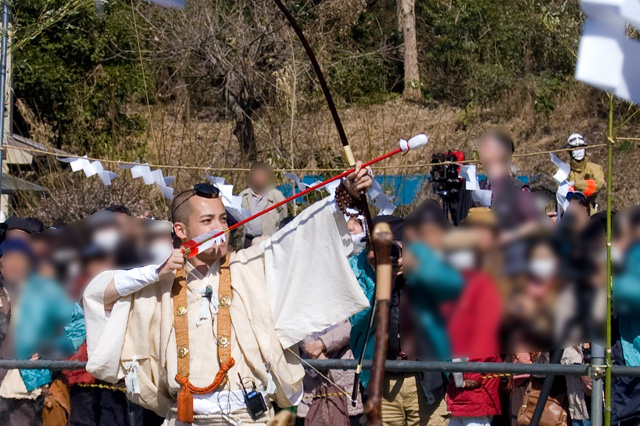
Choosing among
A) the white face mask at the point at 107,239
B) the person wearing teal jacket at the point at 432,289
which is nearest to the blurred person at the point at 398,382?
the person wearing teal jacket at the point at 432,289

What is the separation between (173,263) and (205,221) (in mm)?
318

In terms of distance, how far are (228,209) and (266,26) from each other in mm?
9223

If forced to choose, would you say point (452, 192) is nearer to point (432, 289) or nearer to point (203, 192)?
point (432, 289)

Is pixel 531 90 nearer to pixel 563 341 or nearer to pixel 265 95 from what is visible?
pixel 265 95

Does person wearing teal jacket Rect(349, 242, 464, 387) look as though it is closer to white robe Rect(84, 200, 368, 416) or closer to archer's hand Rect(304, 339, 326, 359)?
white robe Rect(84, 200, 368, 416)

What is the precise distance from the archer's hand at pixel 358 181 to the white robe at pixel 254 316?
0.23 metres

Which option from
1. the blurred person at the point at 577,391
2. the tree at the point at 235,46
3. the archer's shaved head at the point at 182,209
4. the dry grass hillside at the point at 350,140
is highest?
the tree at the point at 235,46

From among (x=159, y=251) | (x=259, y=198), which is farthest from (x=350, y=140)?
(x=159, y=251)

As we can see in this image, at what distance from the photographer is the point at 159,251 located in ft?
15.2

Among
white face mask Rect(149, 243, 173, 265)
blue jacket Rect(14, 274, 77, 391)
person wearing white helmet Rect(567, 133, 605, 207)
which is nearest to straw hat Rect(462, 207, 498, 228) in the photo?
white face mask Rect(149, 243, 173, 265)

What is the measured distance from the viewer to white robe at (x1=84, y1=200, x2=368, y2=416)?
413 centimetres

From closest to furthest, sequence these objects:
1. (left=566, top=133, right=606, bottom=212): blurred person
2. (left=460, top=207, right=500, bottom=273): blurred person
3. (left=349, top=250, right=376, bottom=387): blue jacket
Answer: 1. (left=460, top=207, right=500, bottom=273): blurred person
2. (left=349, top=250, right=376, bottom=387): blue jacket
3. (left=566, top=133, right=606, bottom=212): blurred person

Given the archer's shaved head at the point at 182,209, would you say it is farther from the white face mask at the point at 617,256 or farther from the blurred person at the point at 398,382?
the white face mask at the point at 617,256

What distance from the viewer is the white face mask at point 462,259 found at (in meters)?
4.03
